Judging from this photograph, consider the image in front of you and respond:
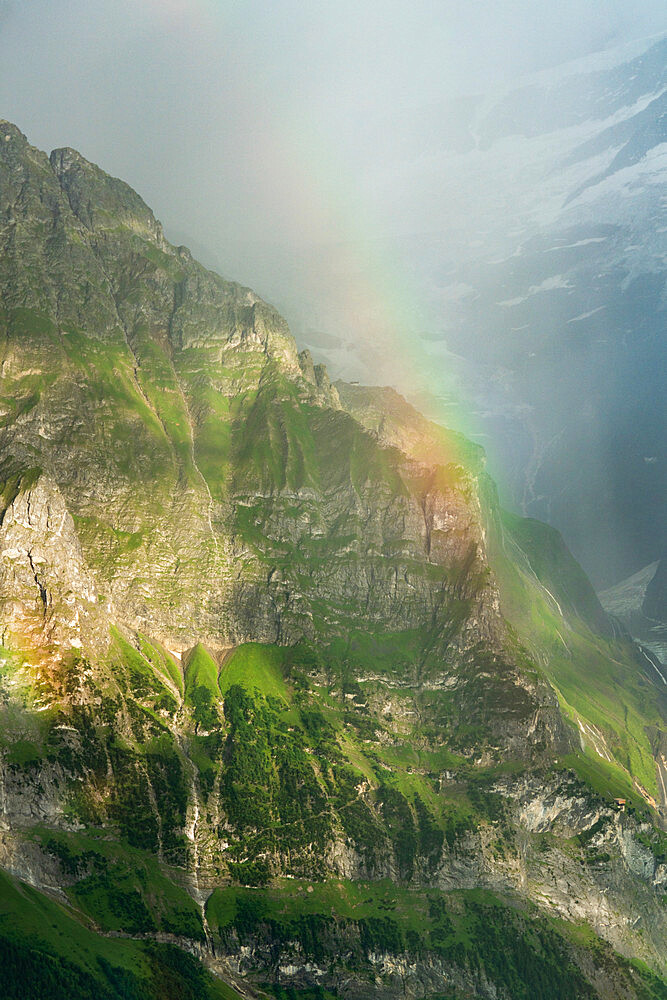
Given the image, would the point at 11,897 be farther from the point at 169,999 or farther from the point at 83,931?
the point at 169,999

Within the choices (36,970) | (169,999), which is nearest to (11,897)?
(36,970)

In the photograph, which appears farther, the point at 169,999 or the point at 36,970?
the point at 169,999

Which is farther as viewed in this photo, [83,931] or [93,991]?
[83,931]

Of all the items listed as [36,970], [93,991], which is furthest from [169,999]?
[36,970]

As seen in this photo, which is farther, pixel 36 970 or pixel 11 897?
pixel 11 897

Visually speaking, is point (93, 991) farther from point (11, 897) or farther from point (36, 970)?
point (11, 897)

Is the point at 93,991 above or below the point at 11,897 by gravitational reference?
below

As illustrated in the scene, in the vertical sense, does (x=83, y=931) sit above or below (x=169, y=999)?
above
